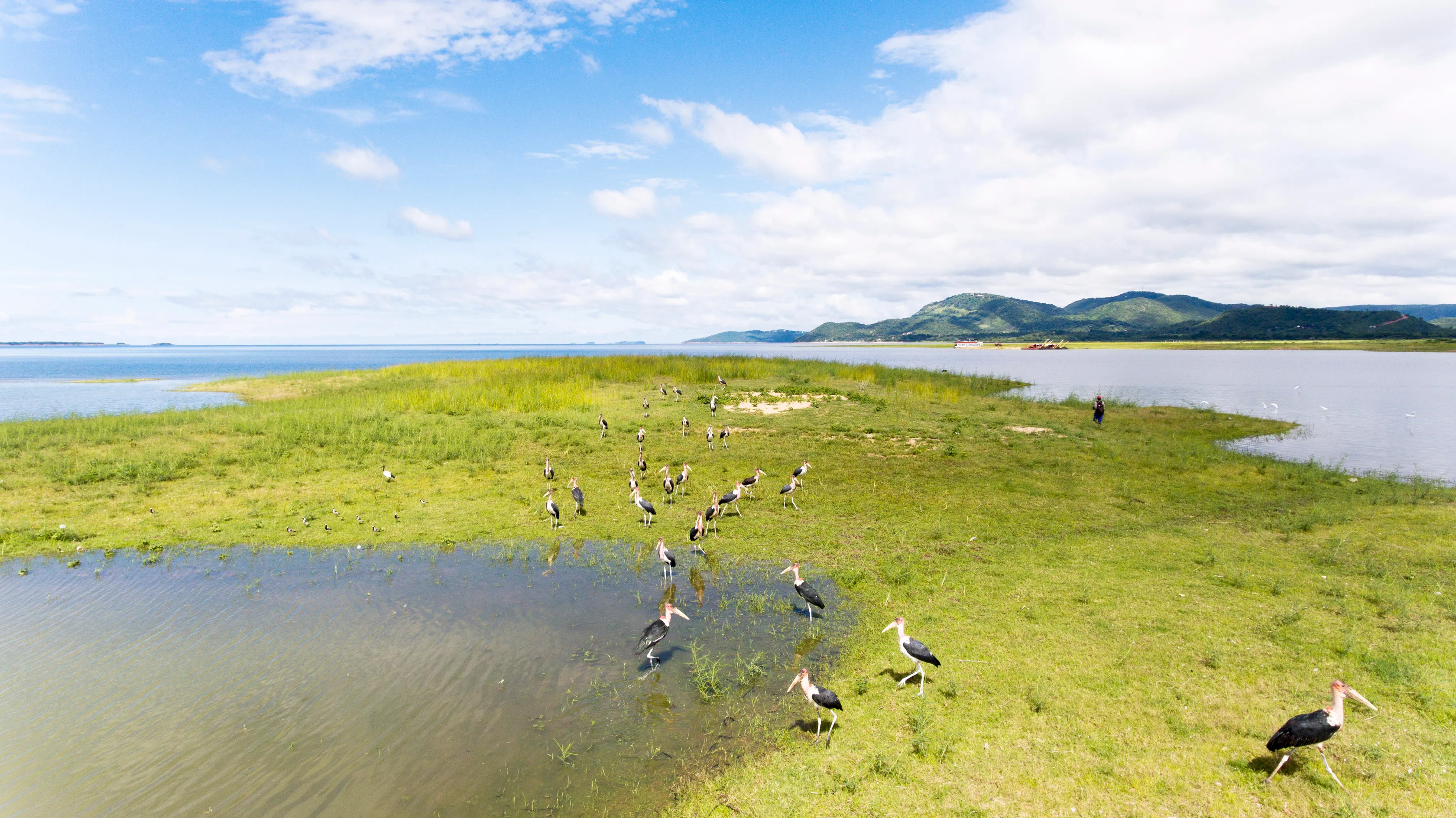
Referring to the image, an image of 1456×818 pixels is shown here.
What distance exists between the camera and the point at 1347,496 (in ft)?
61.8

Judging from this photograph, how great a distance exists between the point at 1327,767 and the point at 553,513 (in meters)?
16.1

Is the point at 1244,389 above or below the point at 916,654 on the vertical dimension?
above

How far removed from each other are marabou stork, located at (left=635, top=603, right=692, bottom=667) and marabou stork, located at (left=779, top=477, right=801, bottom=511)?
29.4 ft

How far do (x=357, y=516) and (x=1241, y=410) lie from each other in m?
54.9

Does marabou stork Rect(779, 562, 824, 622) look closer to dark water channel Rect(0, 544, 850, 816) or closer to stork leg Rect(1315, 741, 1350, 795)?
dark water channel Rect(0, 544, 850, 816)

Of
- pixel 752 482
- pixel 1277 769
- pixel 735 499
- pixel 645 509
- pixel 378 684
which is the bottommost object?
pixel 378 684

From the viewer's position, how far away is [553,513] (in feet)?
55.8

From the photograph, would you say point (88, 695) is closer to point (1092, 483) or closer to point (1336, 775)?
point (1336, 775)

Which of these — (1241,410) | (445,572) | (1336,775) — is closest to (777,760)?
(1336,775)

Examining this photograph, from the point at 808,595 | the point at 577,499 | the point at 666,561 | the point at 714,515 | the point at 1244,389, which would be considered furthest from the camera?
the point at 1244,389

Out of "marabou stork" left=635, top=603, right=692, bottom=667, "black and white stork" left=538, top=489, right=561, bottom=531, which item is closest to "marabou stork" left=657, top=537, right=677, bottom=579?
"marabou stork" left=635, top=603, right=692, bottom=667

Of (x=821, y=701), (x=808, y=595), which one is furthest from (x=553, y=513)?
(x=821, y=701)

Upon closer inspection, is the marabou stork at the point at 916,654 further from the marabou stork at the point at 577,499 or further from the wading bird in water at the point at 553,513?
the marabou stork at the point at 577,499

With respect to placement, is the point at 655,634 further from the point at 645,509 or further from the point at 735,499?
the point at 735,499
